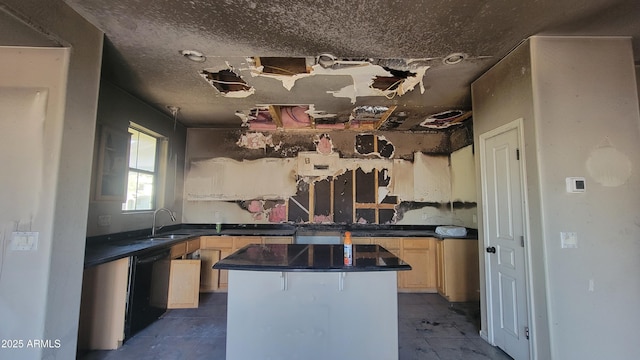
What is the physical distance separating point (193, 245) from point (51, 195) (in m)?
2.30

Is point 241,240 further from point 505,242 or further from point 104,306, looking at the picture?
point 505,242

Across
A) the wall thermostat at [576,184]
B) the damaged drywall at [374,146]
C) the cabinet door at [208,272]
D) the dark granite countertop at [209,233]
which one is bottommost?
the cabinet door at [208,272]

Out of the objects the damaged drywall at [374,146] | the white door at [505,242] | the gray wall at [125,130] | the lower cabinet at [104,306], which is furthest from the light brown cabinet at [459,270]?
the gray wall at [125,130]

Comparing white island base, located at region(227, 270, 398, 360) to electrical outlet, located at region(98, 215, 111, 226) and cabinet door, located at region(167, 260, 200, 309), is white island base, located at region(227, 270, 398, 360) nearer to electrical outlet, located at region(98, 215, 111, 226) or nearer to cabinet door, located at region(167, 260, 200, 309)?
cabinet door, located at region(167, 260, 200, 309)

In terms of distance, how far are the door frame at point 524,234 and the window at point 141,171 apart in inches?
162

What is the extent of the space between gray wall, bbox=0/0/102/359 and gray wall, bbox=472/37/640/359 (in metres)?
3.40

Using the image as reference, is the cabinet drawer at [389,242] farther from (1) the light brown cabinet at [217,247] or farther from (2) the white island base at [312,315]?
(2) the white island base at [312,315]

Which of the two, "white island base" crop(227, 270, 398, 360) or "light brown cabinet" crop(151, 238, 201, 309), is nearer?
"white island base" crop(227, 270, 398, 360)

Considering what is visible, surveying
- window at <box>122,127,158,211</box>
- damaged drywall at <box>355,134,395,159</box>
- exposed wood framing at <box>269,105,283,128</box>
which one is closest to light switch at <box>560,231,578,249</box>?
damaged drywall at <box>355,134,395,159</box>

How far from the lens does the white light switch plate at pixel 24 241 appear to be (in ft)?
5.88

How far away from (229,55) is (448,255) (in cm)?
378

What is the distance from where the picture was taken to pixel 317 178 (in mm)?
4844

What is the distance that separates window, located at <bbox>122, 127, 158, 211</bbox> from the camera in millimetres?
3580

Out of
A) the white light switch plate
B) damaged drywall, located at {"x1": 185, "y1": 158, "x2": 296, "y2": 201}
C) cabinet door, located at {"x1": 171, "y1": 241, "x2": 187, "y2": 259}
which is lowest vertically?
cabinet door, located at {"x1": 171, "y1": 241, "x2": 187, "y2": 259}
